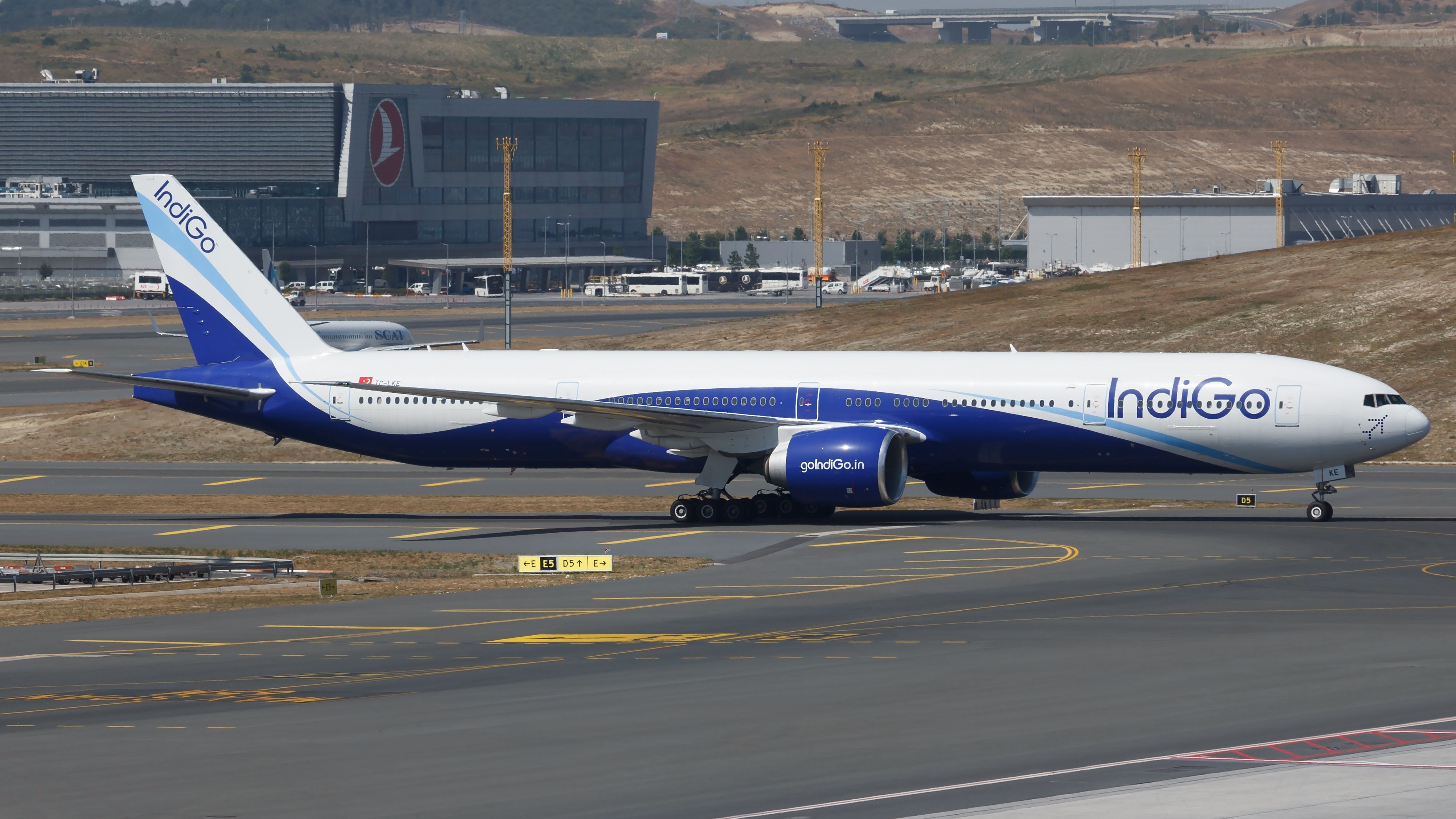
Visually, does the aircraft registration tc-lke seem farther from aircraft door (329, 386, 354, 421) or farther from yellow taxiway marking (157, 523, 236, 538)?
yellow taxiway marking (157, 523, 236, 538)

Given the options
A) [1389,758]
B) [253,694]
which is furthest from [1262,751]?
[253,694]

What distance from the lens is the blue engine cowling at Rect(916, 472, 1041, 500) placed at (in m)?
52.8

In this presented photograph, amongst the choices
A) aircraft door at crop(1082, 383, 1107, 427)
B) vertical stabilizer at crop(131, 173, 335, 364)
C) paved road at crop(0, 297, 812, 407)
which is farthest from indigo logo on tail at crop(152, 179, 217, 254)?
paved road at crop(0, 297, 812, 407)

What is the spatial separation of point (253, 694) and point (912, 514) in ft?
101

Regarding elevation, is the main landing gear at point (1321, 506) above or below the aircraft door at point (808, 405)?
below

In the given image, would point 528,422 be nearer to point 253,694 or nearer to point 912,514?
point 912,514

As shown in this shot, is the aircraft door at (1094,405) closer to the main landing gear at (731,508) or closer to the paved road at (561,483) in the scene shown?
the paved road at (561,483)

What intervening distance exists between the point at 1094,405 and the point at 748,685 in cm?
2549

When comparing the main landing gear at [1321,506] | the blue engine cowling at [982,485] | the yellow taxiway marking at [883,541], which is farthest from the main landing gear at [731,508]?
the main landing gear at [1321,506]

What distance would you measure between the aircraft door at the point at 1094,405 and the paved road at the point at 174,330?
6284 cm

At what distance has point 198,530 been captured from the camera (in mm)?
52969

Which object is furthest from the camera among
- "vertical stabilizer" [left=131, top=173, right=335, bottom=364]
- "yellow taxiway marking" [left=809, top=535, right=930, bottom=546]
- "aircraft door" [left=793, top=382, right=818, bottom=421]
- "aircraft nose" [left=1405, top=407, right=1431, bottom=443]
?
"vertical stabilizer" [left=131, top=173, right=335, bottom=364]

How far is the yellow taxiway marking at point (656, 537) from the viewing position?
158 ft

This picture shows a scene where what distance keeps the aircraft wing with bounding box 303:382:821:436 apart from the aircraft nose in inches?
655
